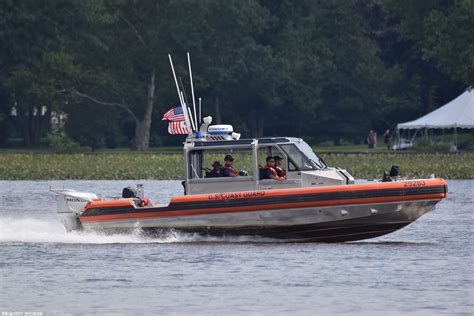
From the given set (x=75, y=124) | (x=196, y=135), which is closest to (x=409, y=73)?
(x=75, y=124)

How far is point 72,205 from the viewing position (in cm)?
3288

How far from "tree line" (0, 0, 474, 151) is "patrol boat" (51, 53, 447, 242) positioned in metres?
63.1

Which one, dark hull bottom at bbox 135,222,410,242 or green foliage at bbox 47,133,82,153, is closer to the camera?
dark hull bottom at bbox 135,222,410,242

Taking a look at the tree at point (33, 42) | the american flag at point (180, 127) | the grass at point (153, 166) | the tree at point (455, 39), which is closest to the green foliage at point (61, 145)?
the grass at point (153, 166)

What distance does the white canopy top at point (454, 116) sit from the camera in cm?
8331

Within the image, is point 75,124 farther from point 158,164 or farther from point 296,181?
point 296,181

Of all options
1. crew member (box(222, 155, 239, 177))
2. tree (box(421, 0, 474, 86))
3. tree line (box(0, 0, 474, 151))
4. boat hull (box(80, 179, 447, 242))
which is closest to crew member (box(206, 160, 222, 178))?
crew member (box(222, 155, 239, 177))

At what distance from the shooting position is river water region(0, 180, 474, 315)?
2589 cm

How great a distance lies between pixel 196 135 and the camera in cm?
3297

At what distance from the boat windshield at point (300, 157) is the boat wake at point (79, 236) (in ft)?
5.78

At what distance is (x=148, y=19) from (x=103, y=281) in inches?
2870

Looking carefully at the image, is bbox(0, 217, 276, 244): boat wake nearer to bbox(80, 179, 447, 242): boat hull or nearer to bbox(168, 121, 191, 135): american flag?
bbox(80, 179, 447, 242): boat hull

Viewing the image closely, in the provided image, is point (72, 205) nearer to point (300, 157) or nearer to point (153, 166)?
point (300, 157)

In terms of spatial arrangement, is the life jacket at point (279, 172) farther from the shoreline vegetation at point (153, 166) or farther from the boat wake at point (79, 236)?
the shoreline vegetation at point (153, 166)
